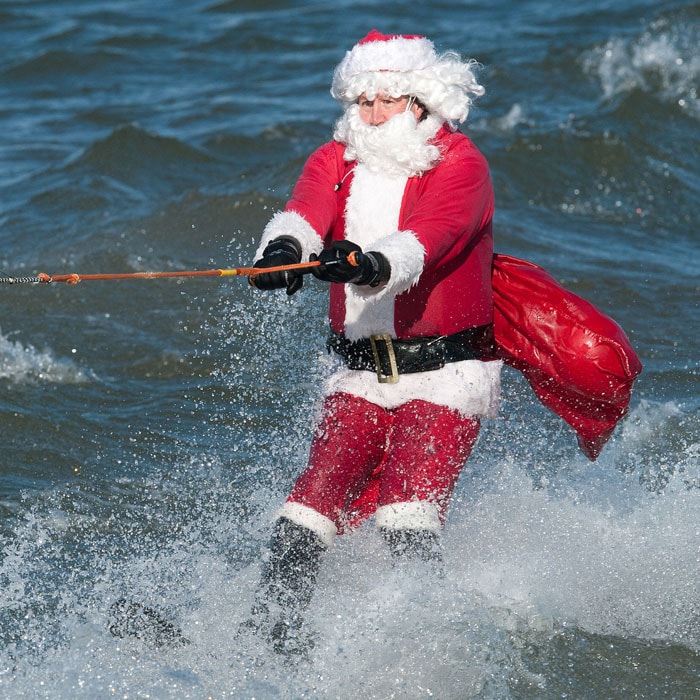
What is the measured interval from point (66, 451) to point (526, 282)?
8.17ft

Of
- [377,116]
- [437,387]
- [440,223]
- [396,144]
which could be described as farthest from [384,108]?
[437,387]

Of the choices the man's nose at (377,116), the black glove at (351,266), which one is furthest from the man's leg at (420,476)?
the man's nose at (377,116)

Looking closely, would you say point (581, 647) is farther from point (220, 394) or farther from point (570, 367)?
point (220, 394)

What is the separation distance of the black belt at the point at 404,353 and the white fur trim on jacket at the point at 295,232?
1.23ft

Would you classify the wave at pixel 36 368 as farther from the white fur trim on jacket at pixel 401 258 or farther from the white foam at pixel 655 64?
the white foam at pixel 655 64

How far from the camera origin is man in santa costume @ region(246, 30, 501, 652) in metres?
3.81

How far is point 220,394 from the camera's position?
20.7 feet

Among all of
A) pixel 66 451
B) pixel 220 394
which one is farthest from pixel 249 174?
pixel 66 451

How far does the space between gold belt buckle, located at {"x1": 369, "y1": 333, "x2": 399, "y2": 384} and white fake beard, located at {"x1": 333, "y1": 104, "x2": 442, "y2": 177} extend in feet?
1.80

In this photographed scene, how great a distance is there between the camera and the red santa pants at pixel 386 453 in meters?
3.86

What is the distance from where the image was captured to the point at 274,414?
602cm

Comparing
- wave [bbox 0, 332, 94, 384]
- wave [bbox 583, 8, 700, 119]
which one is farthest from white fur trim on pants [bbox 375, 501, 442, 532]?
wave [bbox 583, 8, 700, 119]

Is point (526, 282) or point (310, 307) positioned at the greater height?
point (526, 282)

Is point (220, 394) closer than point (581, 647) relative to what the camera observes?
No
